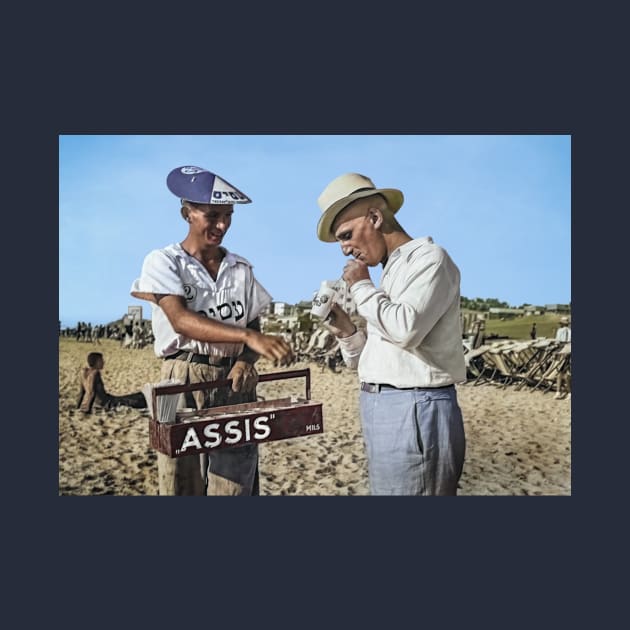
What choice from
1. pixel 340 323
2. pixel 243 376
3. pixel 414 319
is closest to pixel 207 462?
pixel 243 376

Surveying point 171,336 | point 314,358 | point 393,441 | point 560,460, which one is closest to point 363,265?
point 393,441

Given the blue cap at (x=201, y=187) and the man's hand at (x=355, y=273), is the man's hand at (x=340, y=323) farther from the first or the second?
the blue cap at (x=201, y=187)

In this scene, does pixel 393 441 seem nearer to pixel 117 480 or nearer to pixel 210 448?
pixel 210 448

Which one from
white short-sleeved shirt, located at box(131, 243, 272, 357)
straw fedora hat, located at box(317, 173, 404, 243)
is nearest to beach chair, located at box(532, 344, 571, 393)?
straw fedora hat, located at box(317, 173, 404, 243)

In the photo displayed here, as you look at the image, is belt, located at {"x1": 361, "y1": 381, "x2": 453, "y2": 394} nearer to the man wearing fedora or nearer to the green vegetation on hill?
the man wearing fedora

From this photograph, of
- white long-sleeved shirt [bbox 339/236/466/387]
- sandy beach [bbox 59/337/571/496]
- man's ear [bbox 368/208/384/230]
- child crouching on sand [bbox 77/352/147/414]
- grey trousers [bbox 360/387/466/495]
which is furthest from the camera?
child crouching on sand [bbox 77/352/147/414]

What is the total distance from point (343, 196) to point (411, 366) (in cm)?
104

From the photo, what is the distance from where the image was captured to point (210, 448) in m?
4.37

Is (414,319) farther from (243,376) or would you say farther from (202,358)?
(202,358)

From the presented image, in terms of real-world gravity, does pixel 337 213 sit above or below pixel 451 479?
above

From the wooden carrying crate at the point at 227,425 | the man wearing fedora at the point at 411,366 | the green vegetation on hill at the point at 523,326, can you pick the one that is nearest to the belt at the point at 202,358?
the wooden carrying crate at the point at 227,425

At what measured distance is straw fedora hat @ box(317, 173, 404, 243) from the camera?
14.5 ft

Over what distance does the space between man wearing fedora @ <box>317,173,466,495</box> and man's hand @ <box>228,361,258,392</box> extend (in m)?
0.73

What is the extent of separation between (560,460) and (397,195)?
220 centimetres
